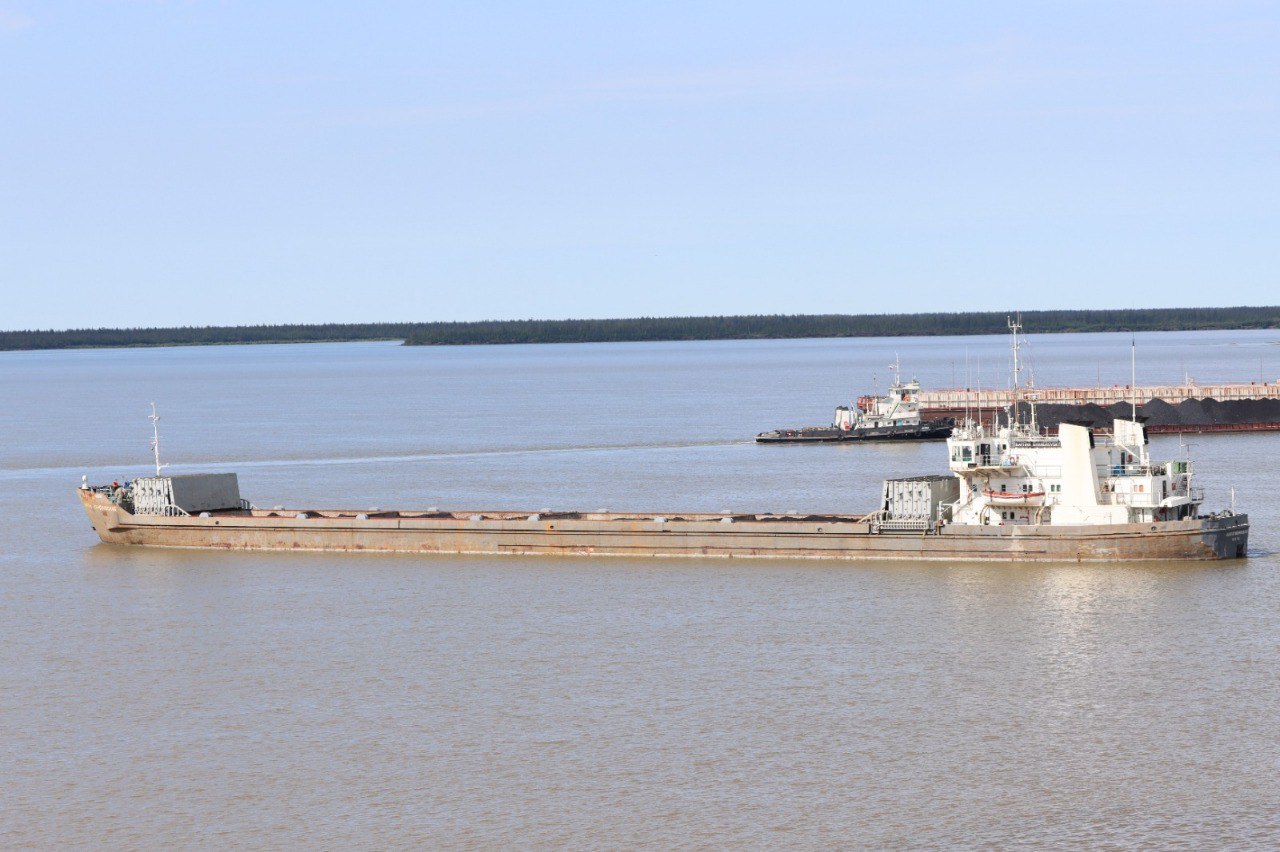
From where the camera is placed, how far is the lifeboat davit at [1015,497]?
159 ft

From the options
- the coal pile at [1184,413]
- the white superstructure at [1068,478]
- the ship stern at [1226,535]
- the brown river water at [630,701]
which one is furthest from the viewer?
the coal pile at [1184,413]

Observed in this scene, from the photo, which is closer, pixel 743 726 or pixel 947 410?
pixel 743 726

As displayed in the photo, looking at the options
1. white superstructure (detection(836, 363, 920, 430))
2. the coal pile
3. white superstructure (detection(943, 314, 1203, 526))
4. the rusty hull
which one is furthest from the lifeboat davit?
the coal pile

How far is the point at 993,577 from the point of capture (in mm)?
46156

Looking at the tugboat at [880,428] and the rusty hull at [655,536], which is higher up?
the tugboat at [880,428]

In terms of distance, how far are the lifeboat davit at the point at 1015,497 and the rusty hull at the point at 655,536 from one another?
988 millimetres

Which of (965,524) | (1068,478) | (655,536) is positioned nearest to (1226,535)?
(1068,478)

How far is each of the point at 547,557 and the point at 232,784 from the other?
24.1 meters

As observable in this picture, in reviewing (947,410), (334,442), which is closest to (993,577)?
(334,442)

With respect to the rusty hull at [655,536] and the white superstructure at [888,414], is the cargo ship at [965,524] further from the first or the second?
the white superstructure at [888,414]

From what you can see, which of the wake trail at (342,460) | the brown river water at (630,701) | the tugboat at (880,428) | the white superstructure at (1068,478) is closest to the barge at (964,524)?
the white superstructure at (1068,478)

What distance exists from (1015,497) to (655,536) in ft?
37.0

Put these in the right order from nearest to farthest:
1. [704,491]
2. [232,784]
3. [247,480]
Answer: [232,784]
[704,491]
[247,480]

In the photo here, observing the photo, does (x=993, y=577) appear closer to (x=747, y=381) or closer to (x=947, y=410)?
(x=947, y=410)
